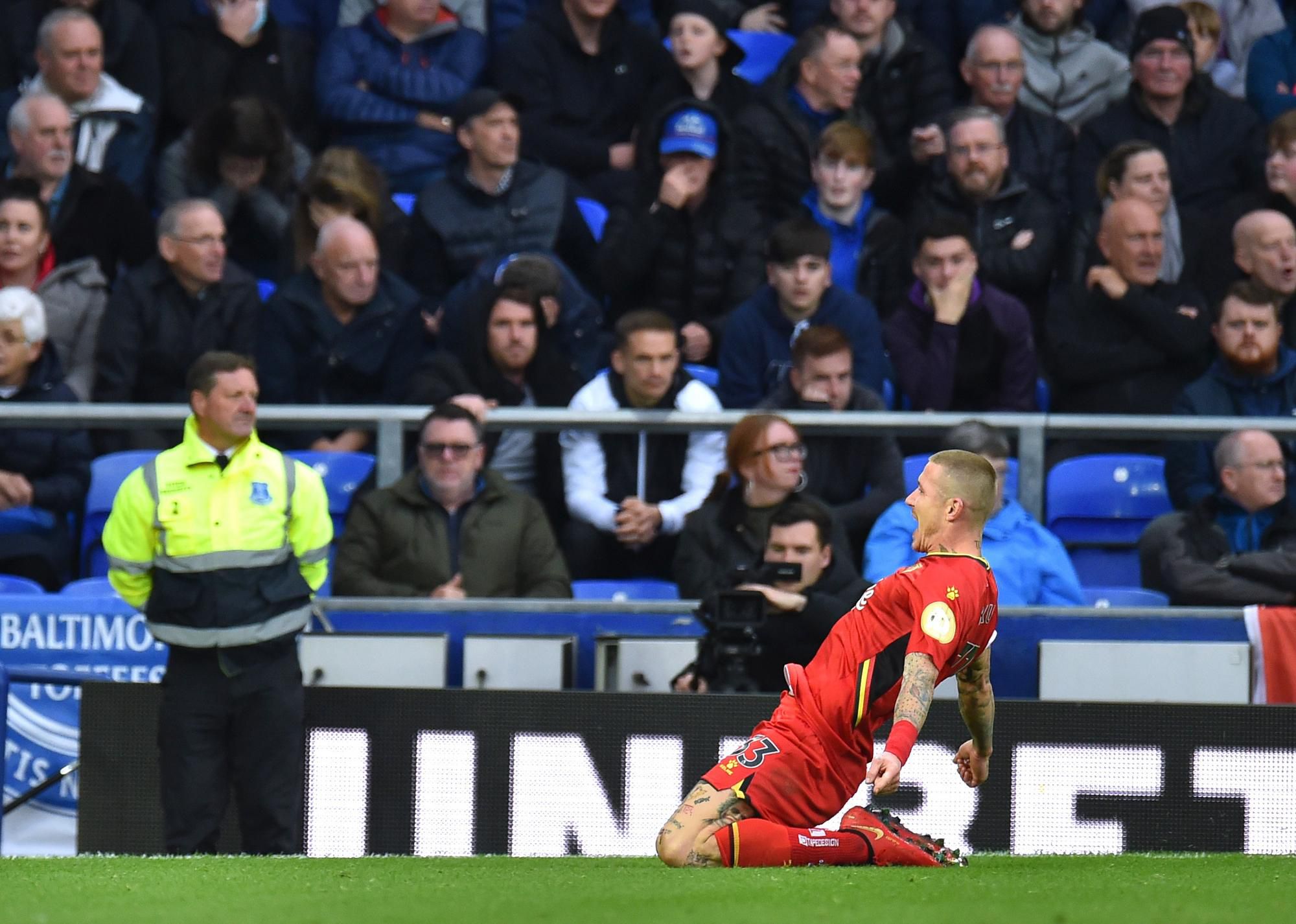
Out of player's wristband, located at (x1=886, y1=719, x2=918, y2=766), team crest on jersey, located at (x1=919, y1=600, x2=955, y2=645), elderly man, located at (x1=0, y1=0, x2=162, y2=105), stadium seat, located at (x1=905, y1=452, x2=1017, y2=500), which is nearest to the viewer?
player's wristband, located at (x1=886, y1=719, x2=918, y2=766)

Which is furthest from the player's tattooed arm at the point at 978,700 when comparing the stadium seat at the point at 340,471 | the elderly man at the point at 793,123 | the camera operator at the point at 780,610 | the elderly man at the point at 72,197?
the elderly man at the point at 72,197

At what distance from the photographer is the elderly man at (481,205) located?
10.8 m

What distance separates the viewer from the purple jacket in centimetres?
1012

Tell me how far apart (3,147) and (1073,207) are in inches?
241

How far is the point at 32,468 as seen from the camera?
955 centimetres

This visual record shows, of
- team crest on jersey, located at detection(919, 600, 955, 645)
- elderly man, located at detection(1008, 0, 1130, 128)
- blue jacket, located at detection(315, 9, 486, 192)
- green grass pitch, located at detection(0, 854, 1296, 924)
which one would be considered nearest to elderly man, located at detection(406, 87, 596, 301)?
blue jacket, located at detection(315, 9, 486, 192)

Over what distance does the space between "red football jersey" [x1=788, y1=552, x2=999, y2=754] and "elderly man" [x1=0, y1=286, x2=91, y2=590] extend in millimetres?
4664

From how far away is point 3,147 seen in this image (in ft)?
38.1

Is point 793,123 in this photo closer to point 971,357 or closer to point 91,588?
point 971,357

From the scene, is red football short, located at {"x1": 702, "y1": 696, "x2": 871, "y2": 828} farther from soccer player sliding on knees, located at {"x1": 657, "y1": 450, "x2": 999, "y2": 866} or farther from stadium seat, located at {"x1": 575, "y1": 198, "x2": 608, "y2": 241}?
stadium seat, located at {"x1": 575, "y1": 198, "x2": 608, "y2": 241}

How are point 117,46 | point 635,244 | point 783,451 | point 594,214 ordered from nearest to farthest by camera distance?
point 783,451 < point 635,244 < point 594,214 < point 117,46

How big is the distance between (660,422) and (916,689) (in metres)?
3.94

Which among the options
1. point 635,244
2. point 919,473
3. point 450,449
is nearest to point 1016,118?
point 635,244

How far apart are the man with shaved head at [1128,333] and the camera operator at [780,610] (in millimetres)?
2304
